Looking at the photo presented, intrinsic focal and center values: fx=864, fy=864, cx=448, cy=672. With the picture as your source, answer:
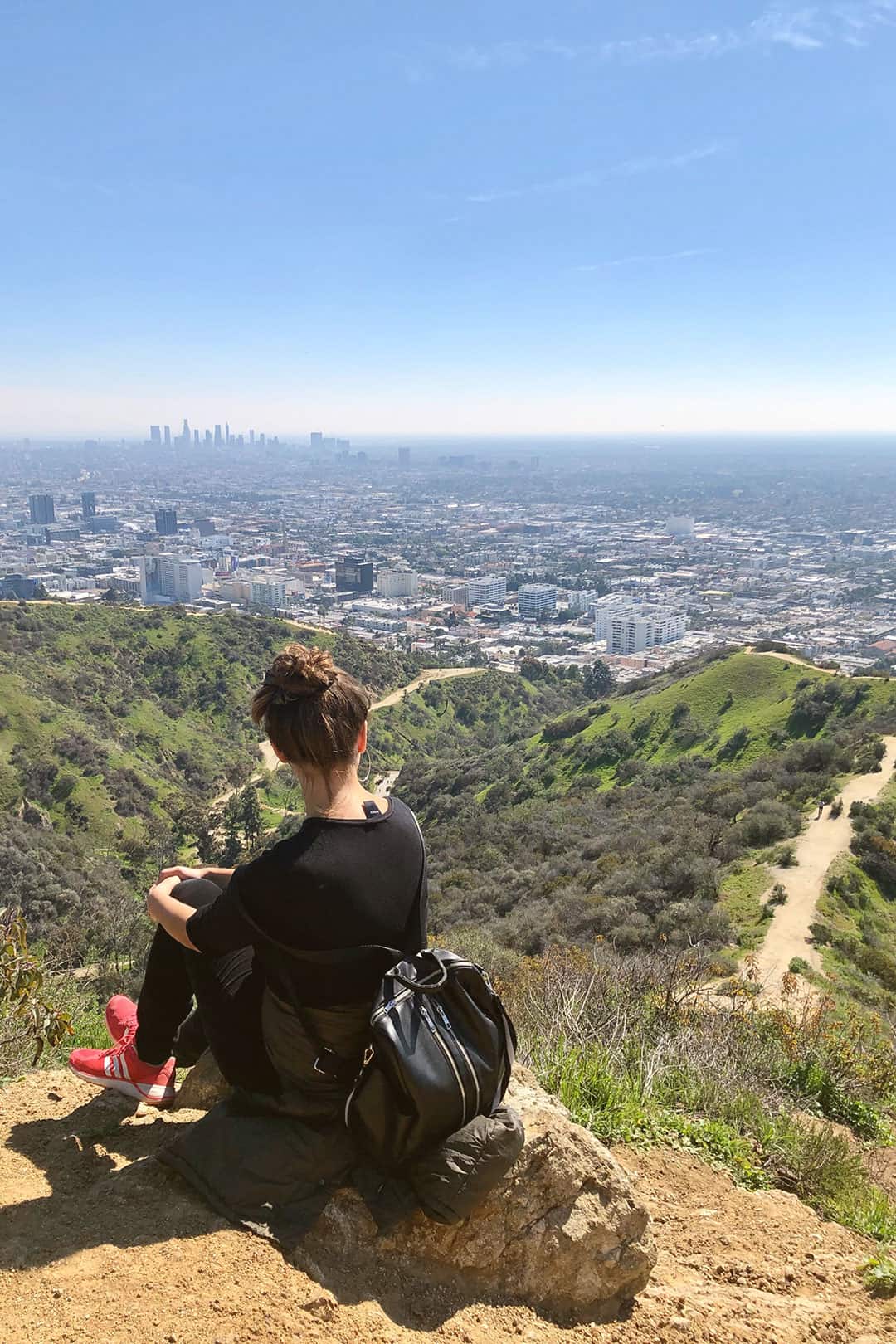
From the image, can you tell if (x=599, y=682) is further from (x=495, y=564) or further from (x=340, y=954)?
(x=495, y=564)

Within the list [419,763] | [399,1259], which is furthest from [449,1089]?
[419,763]

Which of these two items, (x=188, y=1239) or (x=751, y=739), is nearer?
(x=188, y=1239)

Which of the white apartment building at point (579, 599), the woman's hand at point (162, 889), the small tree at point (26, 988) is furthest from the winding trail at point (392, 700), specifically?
the white apartment building at point (579, 599)

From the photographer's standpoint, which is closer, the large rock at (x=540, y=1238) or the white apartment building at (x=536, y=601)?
the large rock at (x=540, y=1238)

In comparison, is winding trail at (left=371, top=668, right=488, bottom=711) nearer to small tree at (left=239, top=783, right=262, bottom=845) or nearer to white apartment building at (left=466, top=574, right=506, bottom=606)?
small tree at (left=239, top=783, right=262, bottom=845)

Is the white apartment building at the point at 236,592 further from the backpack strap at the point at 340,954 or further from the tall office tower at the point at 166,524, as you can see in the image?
the backpack strap at the point at 340,954

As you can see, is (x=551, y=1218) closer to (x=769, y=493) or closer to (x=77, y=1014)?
(x=77, y=1014)
